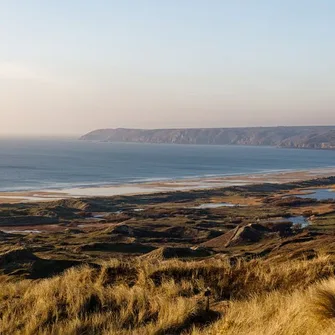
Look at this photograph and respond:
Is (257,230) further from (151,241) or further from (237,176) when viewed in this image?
(237,176)

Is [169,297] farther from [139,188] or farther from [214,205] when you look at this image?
[139,188]

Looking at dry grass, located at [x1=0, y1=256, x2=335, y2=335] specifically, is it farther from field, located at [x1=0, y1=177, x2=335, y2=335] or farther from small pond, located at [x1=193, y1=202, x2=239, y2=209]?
small pond, located at [x1=193, y1=202, x2=239, y2=209]

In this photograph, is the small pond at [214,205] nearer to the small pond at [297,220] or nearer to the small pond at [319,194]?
the small pond at [319,194]

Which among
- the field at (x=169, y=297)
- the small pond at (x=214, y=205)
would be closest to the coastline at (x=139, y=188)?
the small pond at (x=214, y=205)

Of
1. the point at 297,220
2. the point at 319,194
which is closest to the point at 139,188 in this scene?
the point at 319,194

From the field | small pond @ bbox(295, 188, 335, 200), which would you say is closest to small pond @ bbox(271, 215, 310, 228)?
small pond @ bbox(295, 188, 335, 200)

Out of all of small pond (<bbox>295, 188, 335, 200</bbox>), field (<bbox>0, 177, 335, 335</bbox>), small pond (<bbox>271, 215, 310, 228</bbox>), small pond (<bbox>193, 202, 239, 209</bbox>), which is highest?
field (<bbox>0, 177, 335, 335</bbox>)

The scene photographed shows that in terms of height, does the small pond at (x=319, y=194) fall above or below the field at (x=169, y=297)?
below

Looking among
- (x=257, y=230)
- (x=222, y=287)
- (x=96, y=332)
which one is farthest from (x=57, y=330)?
(x=257, y=230)

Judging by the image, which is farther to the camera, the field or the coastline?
the coastline
